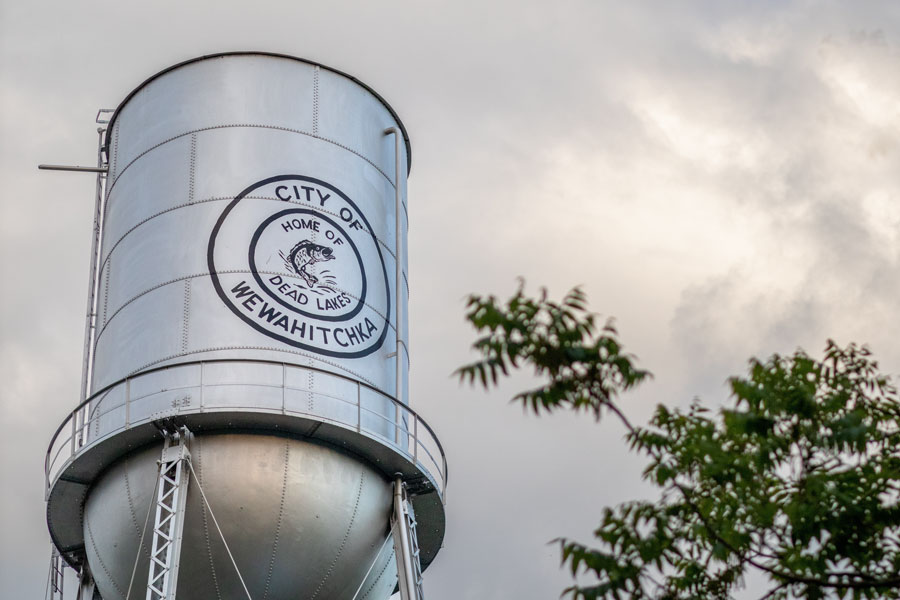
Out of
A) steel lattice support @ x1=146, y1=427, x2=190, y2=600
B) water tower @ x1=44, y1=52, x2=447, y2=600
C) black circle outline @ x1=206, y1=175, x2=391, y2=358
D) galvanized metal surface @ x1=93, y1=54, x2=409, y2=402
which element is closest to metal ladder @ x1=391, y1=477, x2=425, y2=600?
water tower @ x1=44, y1=52, x2=447, y2=600

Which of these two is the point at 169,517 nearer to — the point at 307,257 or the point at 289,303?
the point at 289,303

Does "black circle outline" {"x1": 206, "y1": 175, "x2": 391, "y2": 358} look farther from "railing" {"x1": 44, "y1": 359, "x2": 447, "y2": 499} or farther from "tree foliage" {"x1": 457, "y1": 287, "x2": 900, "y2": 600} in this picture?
"tree foliage" {"x1": 457, "y1": 287, "x2": 900, "y2": 600}

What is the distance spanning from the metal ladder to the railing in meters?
0.61

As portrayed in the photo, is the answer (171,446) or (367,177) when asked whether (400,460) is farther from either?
(367,177)

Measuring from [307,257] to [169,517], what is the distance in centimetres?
388

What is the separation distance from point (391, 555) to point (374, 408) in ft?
6.42

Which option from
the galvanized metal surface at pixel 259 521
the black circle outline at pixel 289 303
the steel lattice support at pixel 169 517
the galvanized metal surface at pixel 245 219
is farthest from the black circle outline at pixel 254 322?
the steel lattice support at pixel 169 517

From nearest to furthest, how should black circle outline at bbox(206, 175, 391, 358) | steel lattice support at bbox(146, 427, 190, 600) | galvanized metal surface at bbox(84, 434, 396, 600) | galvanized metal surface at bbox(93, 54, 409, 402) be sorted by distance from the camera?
steel lattice support at bbox(146, 427, 190, 600) < galvanized metal surface at bbox(84, 434, 396, 600) < black circle outline at bbox(206, 175, 391, 358) < galvanized metal surface at bbox(93, 54, 409, 402)

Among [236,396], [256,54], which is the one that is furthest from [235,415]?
[256,54]

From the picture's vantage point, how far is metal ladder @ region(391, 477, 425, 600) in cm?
1748

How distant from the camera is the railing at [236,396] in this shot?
56.3 feet

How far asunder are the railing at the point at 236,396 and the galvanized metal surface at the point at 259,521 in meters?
0.45

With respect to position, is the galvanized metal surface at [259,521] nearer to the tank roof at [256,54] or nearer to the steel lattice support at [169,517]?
the steel lattice support at [169,517]

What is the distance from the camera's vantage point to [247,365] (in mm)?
17328
